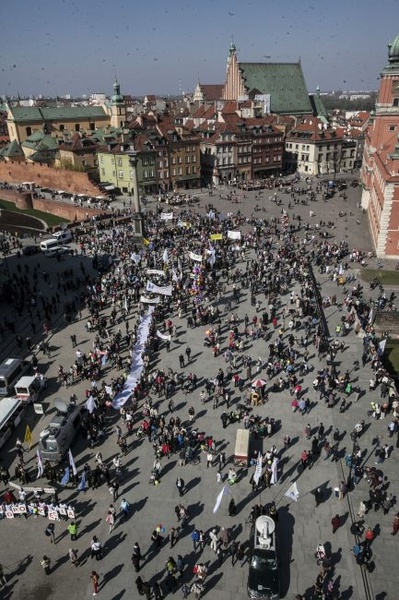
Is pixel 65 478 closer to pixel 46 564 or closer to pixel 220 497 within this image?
pixel 46 564

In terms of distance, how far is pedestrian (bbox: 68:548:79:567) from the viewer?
1686 centimetres

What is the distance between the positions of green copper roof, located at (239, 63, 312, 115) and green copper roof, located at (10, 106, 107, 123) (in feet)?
113

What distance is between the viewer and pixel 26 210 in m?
72.9

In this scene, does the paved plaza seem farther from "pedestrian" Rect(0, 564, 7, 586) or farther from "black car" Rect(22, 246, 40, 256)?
"black car" Rect(22, 246, 40, 256)

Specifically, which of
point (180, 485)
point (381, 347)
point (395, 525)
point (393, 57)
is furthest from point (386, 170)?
point (180, 485)

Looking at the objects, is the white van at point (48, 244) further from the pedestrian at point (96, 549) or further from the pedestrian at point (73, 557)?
the pedestrian at point (96, 549)

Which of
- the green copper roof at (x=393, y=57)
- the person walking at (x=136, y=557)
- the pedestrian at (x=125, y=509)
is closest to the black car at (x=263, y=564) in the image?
the person walking at (x=136, y=557)

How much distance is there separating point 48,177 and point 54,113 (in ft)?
103

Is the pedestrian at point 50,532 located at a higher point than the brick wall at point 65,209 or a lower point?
lower

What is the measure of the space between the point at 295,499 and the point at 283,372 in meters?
10.1

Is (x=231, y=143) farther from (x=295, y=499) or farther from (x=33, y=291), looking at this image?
(x=295, y=499)

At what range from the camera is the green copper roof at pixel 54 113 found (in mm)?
99113

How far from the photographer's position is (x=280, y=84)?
110 meters

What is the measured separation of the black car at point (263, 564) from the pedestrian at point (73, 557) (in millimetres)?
6194
